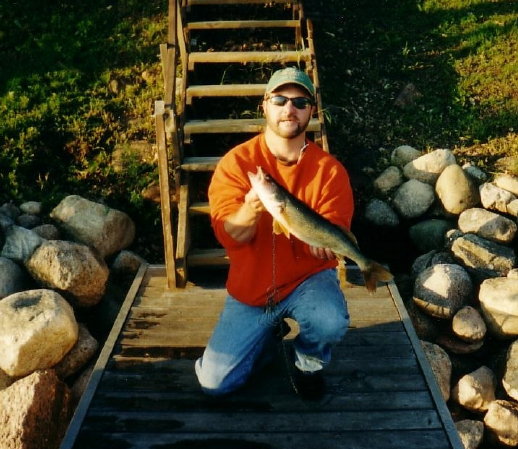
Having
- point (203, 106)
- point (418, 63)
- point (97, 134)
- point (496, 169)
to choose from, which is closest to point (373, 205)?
point (496, 169)

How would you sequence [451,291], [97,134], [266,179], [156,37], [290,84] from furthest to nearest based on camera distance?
[156,37] → [97,134] → [451,291] → [290,84] → [266,179]

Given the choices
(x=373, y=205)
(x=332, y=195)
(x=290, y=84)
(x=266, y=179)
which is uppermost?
(x=290, y=84)

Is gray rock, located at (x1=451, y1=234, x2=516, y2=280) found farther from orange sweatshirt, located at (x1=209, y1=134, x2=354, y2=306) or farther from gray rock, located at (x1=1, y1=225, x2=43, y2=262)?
gray rock, located at (x1=1, y1=225, x2=43, y2=262)

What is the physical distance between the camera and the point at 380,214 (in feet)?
24.0

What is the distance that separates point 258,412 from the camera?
162 inches

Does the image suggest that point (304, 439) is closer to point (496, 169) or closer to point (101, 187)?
point (101, 187)

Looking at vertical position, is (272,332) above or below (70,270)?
above

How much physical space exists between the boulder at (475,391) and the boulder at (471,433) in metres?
0.21

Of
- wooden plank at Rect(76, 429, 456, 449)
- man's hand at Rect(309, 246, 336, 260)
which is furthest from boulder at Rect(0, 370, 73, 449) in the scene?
man's hand at Rect(309, 246, 336, 260)

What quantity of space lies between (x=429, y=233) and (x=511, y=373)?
2.13 meters

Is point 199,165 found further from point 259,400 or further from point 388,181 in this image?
point 259,400

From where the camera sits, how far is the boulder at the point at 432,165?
7.40 metres

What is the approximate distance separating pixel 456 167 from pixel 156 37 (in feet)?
17.2

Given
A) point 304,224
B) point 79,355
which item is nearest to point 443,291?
point 304,224
